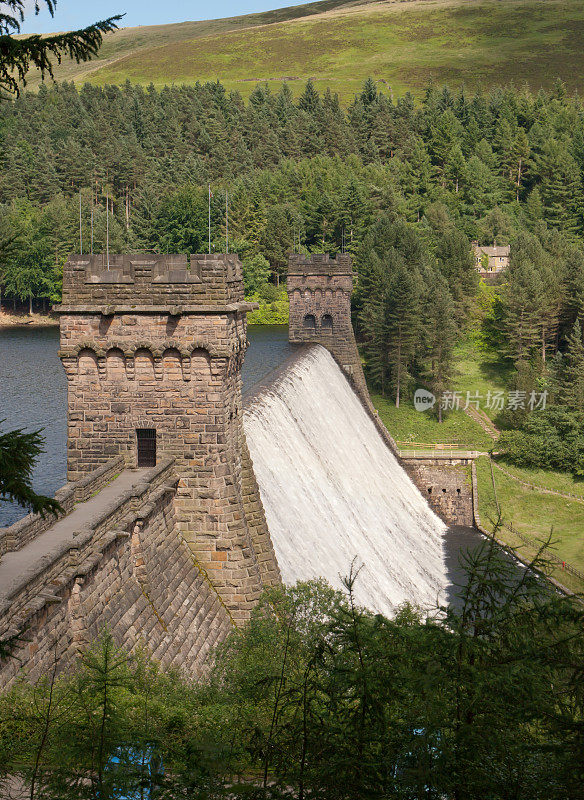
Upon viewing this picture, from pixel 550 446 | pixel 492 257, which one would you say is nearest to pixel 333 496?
pixel 550 446

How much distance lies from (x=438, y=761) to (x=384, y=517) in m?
38.7

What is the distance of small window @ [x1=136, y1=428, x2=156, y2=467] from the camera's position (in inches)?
933

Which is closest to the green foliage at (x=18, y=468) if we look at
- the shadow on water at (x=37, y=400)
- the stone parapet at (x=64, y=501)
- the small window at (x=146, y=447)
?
the stone parapet at (x=64, y=501)

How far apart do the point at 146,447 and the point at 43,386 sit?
46535 millimetres

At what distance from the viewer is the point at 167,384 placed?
23453mm

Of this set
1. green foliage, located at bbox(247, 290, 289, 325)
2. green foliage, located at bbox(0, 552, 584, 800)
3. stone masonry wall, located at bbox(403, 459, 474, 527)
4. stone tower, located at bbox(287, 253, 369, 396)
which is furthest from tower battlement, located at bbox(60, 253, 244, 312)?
green foliage, located at bbox(247, 290, 289, 325)

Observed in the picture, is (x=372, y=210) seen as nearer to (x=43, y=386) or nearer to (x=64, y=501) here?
(x=43, y=386)

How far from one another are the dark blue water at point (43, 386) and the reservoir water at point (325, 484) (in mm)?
120

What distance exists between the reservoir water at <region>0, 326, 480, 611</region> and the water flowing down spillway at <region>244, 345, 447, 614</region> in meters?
0.08

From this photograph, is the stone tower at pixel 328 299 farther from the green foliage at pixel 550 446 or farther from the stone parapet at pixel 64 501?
the stone parapet at pixel 64 501

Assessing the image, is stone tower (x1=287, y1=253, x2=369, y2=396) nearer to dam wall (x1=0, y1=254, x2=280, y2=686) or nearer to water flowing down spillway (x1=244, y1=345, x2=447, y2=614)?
water flowing down spillway (x1=244, y1=345, x2=447, y2=614)

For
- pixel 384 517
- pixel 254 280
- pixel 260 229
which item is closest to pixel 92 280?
pixel 384 517

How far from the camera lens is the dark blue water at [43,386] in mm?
48803

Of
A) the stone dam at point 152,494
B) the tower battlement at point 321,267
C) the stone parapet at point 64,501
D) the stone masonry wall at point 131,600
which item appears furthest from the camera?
the tower battlement at point 321,267
